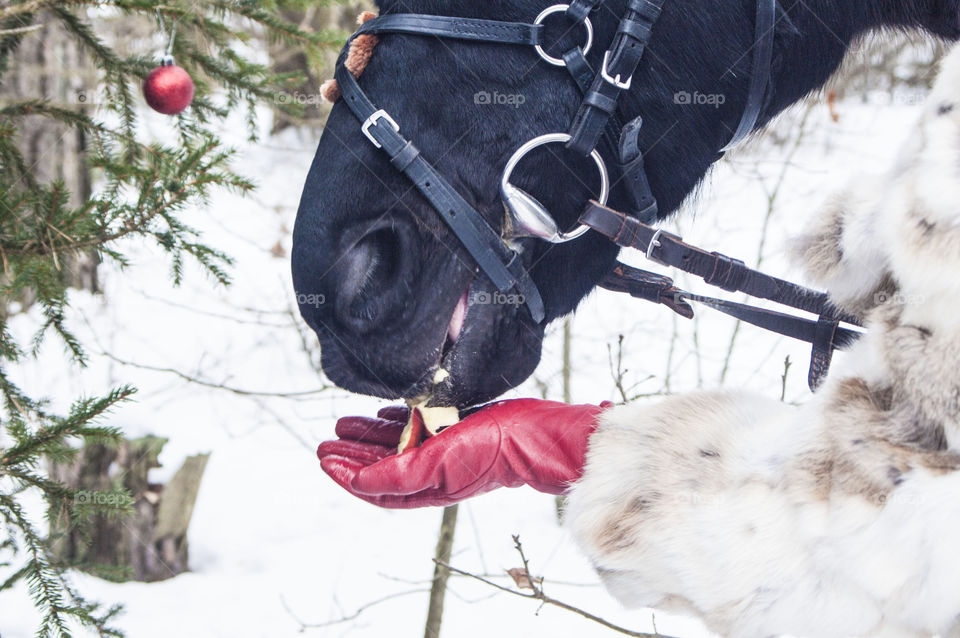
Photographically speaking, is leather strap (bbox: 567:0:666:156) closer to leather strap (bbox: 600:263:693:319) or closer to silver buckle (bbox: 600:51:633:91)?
silver buckle (bbox: 600:51:633:91)

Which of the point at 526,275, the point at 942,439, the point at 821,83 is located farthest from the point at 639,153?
the point at 942,439

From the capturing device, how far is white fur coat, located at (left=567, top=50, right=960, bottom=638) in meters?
0.94

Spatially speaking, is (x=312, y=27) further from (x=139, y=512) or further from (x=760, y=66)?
(x=760, y=66)

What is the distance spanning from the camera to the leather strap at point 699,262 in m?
1.54

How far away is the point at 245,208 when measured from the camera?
8250 millimetres

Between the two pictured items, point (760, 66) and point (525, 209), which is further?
point (760, 66)

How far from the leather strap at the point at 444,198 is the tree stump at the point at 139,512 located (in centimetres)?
290

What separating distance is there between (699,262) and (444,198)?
0.56 meters

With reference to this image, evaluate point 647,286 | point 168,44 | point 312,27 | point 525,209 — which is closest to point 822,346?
point 647,286

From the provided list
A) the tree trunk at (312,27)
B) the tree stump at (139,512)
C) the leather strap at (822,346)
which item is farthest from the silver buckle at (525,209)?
the tree trunk at (312,27)

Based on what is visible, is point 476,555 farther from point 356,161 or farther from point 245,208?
point 245,208

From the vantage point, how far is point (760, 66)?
1.63 meters

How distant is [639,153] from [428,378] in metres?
→ 0.63

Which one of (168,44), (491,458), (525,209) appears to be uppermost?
(168,44)
